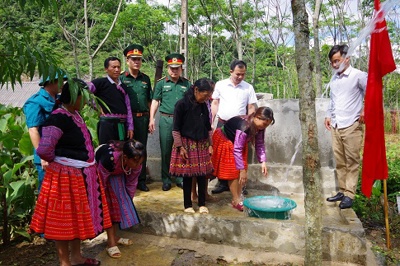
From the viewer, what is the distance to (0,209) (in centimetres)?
338

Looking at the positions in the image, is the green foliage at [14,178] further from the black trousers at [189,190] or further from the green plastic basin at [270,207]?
the green plastic basin at [270,207]

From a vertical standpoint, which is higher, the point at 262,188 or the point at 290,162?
the point at 290,162

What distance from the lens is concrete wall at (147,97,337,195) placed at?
4.33 meters

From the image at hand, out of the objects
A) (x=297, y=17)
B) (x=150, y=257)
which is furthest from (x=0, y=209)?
A: (x=297, y=17)

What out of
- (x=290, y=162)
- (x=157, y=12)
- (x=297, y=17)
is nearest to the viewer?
(x=297, y=17)

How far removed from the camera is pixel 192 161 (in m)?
3.50

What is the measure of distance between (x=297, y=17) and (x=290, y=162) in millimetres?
2505

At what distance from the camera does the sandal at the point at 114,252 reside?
3.06m

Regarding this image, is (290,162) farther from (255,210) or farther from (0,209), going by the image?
(0,209)

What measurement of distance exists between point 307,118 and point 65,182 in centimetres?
181

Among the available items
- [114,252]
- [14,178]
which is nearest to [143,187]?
[114,252]

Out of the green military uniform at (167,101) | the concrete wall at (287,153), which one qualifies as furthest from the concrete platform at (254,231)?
the green military uniform at (167,101)

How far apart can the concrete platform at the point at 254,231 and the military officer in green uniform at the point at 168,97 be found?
881mm

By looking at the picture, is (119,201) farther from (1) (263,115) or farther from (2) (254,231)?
(1) (263,115)
